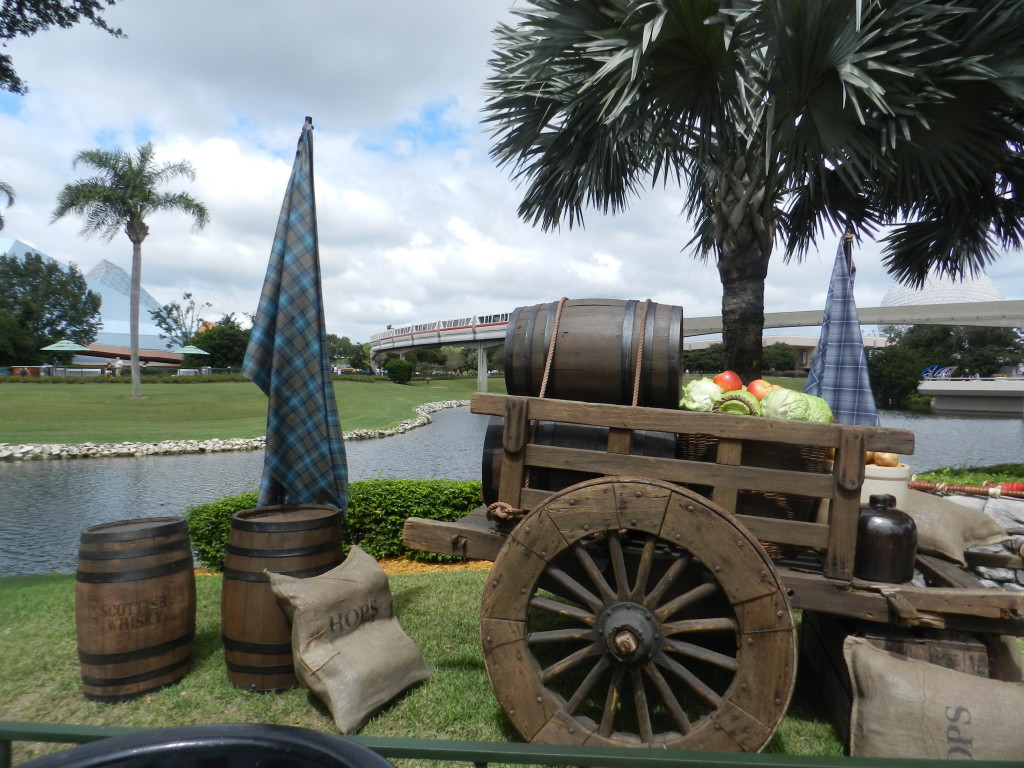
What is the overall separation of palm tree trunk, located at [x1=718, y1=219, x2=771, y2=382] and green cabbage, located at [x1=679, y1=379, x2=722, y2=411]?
14.3 ft

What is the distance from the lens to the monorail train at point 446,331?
4156cm

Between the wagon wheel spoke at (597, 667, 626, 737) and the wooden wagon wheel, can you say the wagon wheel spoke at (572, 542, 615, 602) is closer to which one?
the wooden wagon wheel

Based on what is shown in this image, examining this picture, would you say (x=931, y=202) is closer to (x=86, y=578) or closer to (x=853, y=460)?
(x=853, y=460)

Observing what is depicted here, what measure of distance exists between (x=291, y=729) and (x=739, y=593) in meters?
1.88

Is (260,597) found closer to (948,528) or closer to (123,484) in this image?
(948,528)

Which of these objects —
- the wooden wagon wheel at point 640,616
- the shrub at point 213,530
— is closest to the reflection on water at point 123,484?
the shrub at point 213,530

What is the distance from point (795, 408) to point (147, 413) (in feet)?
80.7

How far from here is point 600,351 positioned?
2.76 metres

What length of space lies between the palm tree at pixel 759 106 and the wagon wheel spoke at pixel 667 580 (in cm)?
400

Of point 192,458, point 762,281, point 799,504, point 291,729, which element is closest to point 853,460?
A: point 799,504

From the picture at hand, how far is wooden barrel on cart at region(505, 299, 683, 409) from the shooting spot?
107 inches

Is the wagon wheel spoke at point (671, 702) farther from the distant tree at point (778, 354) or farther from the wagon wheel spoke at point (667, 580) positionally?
the distant tree at point (778, 354)

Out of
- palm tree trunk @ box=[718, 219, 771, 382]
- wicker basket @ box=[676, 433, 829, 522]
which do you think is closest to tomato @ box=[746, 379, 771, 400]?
wicker basket @ box=[676, 433, 829, 522]

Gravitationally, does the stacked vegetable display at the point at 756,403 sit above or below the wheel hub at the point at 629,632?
above
